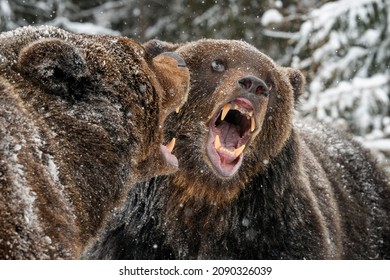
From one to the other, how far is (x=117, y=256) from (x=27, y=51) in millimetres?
2010

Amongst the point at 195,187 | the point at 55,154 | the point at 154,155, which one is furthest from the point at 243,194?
the point at 55,154

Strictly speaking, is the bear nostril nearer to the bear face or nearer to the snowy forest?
the bear face

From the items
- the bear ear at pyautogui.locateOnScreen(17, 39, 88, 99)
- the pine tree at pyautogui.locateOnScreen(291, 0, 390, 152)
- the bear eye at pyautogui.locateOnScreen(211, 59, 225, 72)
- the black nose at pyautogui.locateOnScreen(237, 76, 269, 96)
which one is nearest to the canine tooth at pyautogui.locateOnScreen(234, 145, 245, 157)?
the black nose at pyautogui.locateOnScreen(237, 76, 269, 96)

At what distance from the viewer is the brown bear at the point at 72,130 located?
9.39ft

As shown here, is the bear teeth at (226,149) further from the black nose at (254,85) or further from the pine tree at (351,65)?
the pine tree at (351,65)

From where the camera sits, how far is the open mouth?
501cm

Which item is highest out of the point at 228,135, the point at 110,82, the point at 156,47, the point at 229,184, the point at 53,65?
the point at 53,65

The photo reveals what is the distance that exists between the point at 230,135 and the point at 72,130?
210cm

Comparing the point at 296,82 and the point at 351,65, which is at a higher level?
the point at 296,82

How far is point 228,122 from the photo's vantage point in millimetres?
5406

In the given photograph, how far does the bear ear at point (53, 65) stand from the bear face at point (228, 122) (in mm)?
1690

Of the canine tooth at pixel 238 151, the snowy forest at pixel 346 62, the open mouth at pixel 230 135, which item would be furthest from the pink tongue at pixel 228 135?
the snowy forest at pixel 346 62

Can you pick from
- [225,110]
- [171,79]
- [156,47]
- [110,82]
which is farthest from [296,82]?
[110,82]

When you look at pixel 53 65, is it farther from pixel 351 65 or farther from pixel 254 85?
pixel 351 65
